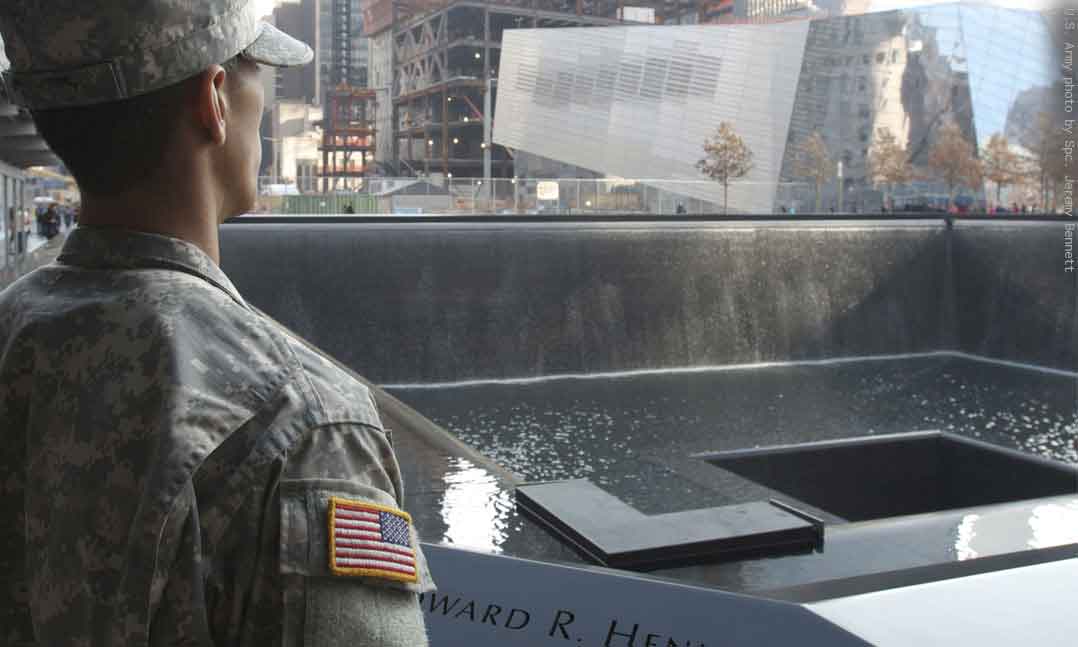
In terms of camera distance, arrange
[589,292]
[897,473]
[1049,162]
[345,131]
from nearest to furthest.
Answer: [897,473] < [589,292] < [1049,162] < [345,131]

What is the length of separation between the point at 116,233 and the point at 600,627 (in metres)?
2.46

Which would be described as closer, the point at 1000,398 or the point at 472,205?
the point at 1000,398

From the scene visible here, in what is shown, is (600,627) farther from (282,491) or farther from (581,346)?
(581,346)

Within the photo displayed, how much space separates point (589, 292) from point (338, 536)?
37.6 feet

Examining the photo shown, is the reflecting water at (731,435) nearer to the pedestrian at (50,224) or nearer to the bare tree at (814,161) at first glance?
the pedestrian at (50,224)

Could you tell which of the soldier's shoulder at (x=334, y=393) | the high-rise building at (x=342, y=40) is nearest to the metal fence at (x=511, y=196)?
the soldier's shoulder at (x=334, y=393)

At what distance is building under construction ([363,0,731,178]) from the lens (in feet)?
212

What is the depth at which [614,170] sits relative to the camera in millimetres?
42969

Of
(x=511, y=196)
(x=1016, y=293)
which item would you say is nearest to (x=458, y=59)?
(x=511, y=196)

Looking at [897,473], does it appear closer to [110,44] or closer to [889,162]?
[110,44]

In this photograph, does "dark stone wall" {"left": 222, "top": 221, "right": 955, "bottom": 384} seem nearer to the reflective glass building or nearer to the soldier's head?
the soldier's head

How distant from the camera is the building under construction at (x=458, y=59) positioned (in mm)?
64688

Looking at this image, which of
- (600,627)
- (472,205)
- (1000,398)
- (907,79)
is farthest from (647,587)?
(907,79)

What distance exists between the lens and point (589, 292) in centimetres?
1213
